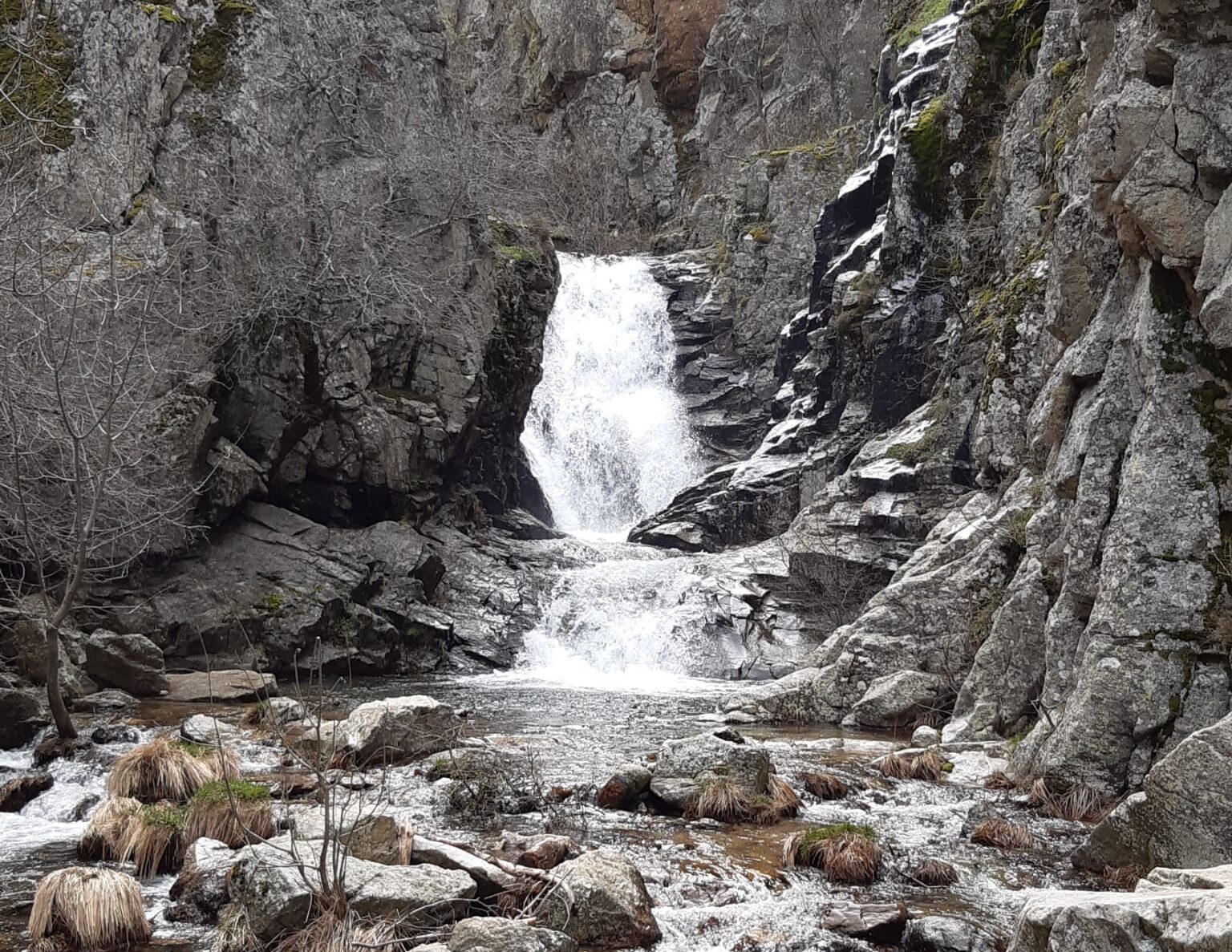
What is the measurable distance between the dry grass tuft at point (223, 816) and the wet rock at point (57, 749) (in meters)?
4.15

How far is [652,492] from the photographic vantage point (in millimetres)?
37219

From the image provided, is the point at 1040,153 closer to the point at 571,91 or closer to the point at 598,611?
the point at 598,611

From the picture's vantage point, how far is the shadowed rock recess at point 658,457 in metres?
9.07

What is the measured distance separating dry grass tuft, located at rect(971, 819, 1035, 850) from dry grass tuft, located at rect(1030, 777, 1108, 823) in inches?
28.8

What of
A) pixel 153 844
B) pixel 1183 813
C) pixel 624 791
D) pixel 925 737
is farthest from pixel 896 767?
pixel 153 844

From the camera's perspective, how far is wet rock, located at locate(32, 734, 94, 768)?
11758 mm

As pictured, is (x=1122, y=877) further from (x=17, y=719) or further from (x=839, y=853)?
(x=17, y=719)

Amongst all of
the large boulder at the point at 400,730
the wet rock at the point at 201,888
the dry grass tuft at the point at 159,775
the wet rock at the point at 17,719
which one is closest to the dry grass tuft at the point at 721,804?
the large boulder at the point at 400,730

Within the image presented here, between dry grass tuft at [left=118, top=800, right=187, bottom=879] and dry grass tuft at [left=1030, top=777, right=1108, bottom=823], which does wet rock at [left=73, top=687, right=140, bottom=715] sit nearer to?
dry grass tuft at [left=118, top=800, right=187, bottom=879]

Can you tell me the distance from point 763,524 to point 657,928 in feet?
78.0

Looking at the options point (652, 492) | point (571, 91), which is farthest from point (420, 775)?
point (571, 91)

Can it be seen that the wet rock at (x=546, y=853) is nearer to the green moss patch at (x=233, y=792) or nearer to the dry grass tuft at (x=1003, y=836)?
the green moss patch at (x=233, y=792)

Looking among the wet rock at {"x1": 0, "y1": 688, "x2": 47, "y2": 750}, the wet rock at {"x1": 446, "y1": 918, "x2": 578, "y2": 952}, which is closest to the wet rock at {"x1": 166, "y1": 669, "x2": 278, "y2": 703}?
the wet rock at {"x1": 0, "y1": 688, "x2": 47, "y2": 750}

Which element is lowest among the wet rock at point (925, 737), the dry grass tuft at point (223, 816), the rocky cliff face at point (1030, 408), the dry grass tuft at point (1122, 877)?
the dry grass tuft at point (223, 816)
